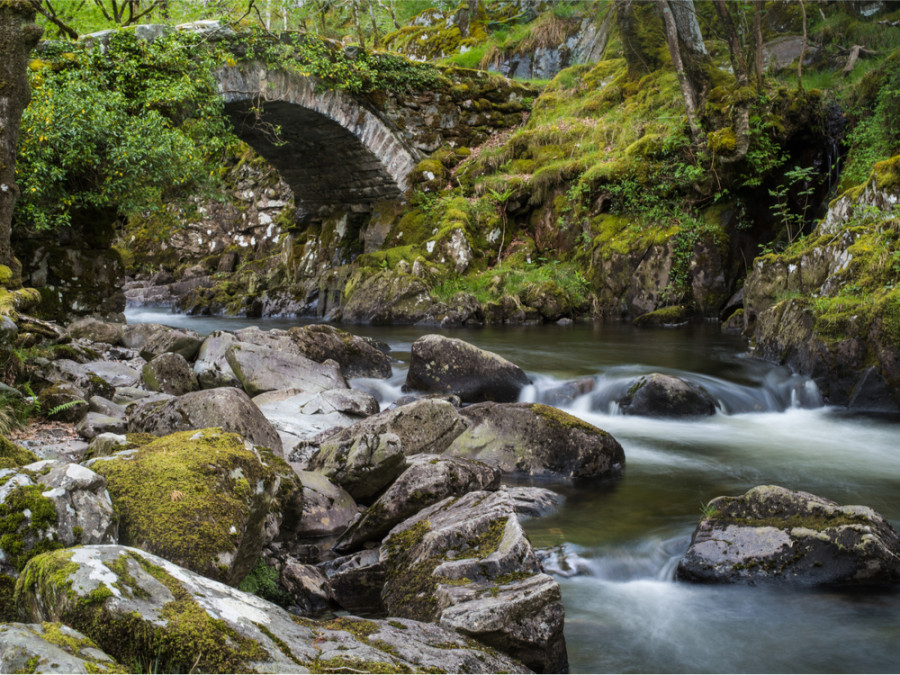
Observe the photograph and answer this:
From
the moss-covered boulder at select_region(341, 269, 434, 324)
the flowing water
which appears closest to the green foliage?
the flowing water

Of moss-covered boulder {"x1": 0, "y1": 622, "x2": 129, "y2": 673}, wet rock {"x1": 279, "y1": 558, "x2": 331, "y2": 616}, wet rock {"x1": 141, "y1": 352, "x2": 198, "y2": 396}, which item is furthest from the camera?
wet rock {"x1": 141, "y1": 352, "x2": 198, "y2": 396}

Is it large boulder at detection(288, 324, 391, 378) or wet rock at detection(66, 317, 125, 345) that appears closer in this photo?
large boulder at detection(288, 324, 391, 378)

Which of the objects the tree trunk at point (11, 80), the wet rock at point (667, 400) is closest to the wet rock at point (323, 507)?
the wet rock at point (667, 400)

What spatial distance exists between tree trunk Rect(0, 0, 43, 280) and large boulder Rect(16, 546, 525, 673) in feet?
21.2

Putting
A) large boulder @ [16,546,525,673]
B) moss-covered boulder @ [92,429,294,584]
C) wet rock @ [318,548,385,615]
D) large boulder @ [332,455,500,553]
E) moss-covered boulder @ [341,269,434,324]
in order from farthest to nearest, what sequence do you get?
moss-covered boulder @ [341,269,434,324] → large boulder @ [332,455,500,553] → wet rock @ [318,548,385,615] → moss-covered boulder @ [92,429,294,584] → large boulder @ [16,546,525,673]

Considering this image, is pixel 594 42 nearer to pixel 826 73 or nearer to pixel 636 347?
pixel 826 73

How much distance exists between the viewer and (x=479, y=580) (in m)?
2.94

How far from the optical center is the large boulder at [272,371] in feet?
23.7

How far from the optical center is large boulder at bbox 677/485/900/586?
3.45 meters

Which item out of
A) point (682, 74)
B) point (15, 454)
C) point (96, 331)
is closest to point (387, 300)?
point (96, 331)

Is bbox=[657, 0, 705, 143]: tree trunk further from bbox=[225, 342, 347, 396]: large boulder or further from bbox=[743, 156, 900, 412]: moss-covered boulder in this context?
bbox=[225, 342, 347, 396]: large boulder

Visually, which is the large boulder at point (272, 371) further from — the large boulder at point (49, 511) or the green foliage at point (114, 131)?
the large boulder at point (49, 511)

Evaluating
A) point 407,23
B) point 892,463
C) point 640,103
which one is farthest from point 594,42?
point 892,463

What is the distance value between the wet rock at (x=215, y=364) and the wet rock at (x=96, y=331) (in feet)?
7.19
